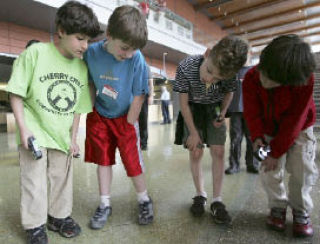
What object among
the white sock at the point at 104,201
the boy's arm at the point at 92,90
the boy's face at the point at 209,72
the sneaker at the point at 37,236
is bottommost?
the sneaker at the point at 37,236

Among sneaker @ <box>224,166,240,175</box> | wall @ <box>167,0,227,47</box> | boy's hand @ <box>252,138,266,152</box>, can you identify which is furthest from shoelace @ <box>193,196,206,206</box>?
wall @ <box>167,0,227,47</box>

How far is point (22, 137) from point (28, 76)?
0.28m

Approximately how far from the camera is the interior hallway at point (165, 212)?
1275mm

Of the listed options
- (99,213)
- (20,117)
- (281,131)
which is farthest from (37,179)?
(281,131)

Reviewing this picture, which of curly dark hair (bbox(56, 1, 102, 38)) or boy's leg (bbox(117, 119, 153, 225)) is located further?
boy's leg (bbox(117, 119, 153, 225))

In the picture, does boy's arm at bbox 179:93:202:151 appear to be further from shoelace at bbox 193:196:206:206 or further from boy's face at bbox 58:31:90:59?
boy's face at bbox 58:31:90:59

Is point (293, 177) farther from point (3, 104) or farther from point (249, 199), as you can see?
point (3, 104)

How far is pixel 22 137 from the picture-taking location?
3.75 feet

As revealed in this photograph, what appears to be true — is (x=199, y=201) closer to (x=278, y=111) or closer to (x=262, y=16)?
(x=278, y=111)

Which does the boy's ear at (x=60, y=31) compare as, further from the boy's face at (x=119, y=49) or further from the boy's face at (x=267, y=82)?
the boy's face at (x=267, y=82)

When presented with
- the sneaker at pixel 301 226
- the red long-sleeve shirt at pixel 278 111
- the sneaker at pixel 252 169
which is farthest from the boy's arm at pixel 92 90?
the sneaker at pixel 252 169

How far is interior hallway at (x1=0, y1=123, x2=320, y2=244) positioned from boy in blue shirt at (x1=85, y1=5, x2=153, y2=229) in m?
0.11

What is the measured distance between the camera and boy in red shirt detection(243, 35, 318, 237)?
1.16 metres

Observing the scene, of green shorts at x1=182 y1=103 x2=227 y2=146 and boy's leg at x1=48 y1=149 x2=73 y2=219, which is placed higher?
green shorts at x1=182 y1=103 x2=227 y2=146
